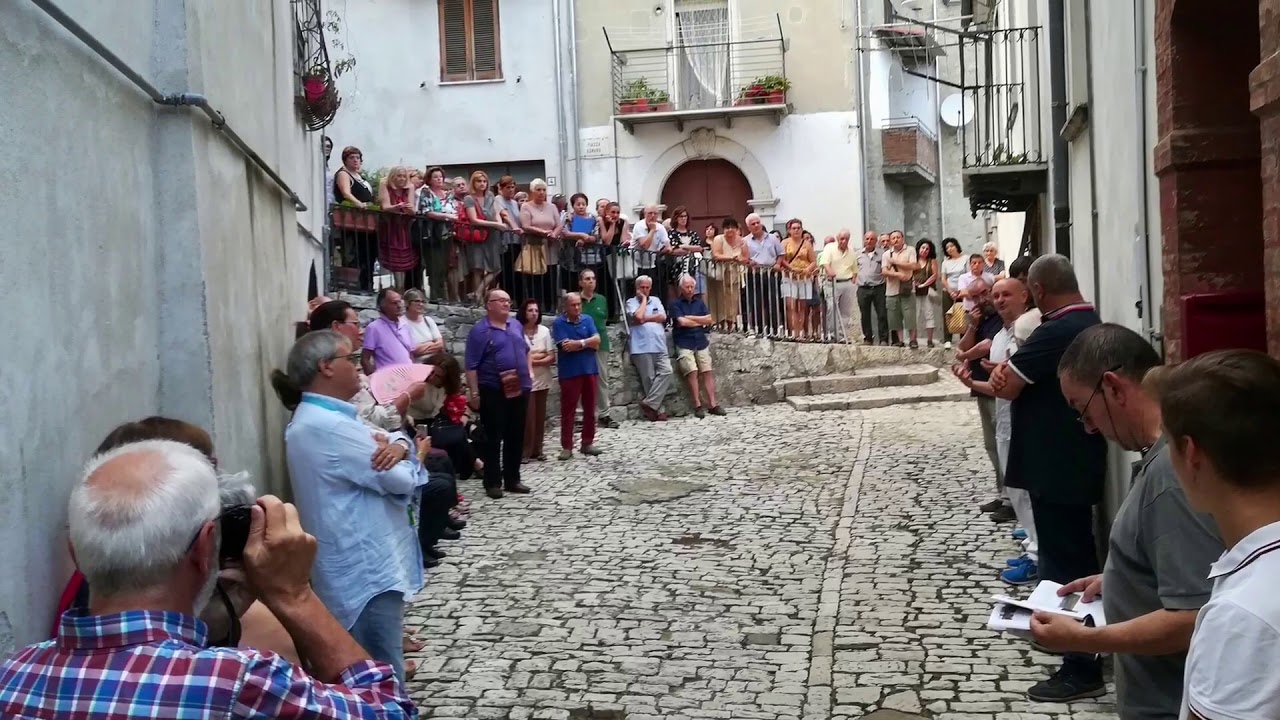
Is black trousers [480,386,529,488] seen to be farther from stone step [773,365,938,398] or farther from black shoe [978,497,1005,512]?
stone step [773,365,938,398]

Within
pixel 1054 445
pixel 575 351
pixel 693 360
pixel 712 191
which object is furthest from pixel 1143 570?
pixel 712 191

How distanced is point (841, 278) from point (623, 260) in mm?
4925

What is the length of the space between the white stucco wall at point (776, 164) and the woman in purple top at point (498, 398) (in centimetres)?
1467

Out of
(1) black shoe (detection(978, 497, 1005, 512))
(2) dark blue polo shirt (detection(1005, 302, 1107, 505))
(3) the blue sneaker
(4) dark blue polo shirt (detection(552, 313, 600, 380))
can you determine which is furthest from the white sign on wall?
(2) dark blue polo shirt (detection(1005, 302, 1107, 505))

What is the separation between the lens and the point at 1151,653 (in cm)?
296

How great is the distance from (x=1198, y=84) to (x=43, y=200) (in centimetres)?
456

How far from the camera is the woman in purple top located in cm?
1094

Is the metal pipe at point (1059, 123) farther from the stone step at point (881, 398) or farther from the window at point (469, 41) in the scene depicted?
the window at point (469, 41)

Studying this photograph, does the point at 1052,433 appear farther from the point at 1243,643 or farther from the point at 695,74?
the point at 695,74

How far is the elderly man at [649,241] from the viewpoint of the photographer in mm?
17263

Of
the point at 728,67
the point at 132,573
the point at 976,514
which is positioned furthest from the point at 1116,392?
the point at 728,67

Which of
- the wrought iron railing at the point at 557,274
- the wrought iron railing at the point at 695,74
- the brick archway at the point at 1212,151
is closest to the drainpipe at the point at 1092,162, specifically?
the brick archway at the point at 1212,151

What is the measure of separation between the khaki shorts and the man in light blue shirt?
1151 cm

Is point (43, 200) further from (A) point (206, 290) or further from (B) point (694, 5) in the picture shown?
(B) point (694, 5)
